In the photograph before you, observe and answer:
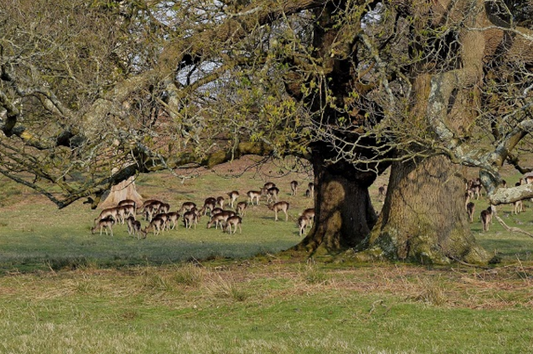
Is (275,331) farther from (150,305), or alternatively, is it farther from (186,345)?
(150,305)

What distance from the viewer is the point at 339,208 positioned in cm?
2072

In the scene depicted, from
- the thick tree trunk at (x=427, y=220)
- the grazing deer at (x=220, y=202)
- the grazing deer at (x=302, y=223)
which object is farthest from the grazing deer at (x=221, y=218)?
the thick tree trunk at (x=427, y=220)

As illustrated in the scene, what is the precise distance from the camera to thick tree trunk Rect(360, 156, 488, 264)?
17.8 metres

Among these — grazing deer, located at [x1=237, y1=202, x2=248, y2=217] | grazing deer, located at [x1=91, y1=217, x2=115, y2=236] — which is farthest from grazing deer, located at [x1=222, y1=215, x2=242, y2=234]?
grazing deer, located at [x1=91, y1=217, x2=115, y2=236]

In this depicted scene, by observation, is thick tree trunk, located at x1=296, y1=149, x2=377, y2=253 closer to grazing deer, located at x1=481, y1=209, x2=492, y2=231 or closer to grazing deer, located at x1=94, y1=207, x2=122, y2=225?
grazing deer, located at x1=481, y1=209, x2=492, y2=231

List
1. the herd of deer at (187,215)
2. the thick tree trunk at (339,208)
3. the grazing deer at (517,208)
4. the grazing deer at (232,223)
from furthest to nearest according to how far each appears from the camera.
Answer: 1. the grazing deer at (517,208)
2. the grazing deer at (232,223)
3. the herd of deer at (187,215)
4. the thick tree trunk at (339,208)

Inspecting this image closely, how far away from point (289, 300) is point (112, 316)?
125 inches

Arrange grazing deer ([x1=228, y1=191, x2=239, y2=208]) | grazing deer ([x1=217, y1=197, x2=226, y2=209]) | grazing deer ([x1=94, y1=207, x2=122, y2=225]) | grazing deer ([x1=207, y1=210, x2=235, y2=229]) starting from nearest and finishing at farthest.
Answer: grazing deer ([x1=207, y1=210, x2=235, y2=229]) → grazing deer ([x1=94, y1=207, x2=122, y2=225]) → grazing deer ([x1=217, y1=197, x2=226, y2=209]) → grazing deer ([x1=228, y1=191, x2=239, y2=208])

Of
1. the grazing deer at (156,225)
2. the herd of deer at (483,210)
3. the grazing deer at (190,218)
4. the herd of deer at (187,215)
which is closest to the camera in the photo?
the herd of deer at (483,210)

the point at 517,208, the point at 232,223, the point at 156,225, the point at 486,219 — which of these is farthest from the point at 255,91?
the point at 517,208

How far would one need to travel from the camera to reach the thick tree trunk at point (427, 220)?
58.5 ft

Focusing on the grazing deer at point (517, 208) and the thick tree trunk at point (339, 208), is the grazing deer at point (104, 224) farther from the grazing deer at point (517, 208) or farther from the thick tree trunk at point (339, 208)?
the grazing deer at point (517, 208)

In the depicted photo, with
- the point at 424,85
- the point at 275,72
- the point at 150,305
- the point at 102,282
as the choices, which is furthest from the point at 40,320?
the point at 424,85

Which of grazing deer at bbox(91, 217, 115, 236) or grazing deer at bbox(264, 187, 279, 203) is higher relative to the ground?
grazing deer at bbox(264, 187, 279, 203)
